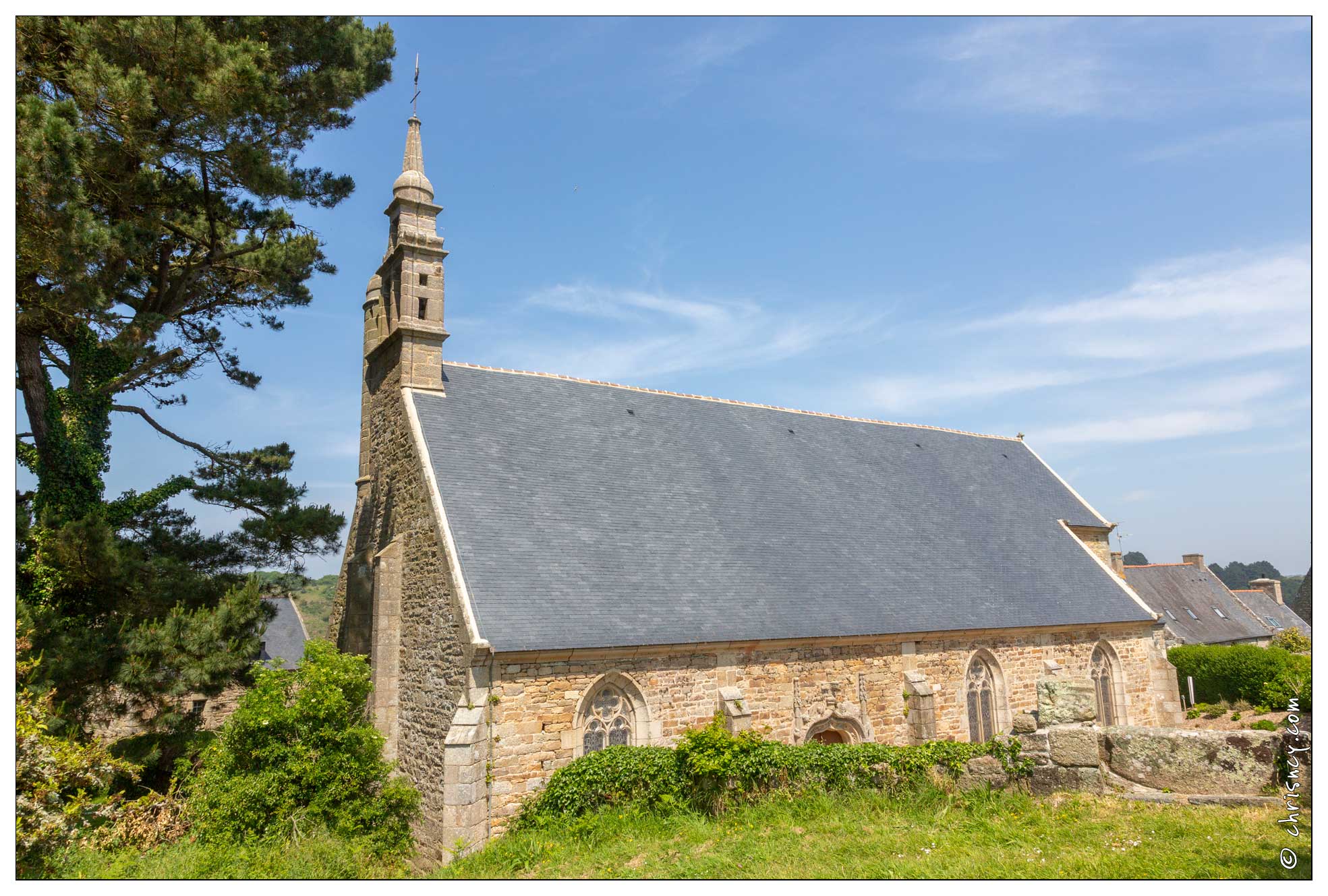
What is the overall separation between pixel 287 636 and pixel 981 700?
27433 mm

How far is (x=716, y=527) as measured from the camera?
17406 millimetres

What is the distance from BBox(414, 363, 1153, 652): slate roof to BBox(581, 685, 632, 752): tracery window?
100 cm

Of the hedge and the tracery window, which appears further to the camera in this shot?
the hedge

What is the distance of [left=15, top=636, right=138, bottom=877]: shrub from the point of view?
9445mm

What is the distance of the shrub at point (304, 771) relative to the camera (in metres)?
11.7

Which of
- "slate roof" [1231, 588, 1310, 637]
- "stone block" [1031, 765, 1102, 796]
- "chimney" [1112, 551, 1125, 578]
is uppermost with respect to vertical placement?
"chimney" [1112, 551, 1125, 578]

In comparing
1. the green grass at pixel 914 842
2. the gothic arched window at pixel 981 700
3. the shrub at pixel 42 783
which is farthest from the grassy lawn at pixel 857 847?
the gothic arched window at pixel 981 700

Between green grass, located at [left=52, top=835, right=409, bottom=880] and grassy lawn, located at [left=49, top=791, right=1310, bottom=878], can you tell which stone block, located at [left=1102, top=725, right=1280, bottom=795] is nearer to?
grassy lawn, located at [left=49, top=791, right=1310, bottom=878]

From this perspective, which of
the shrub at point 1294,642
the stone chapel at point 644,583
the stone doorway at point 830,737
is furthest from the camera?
the shrub at point 1294,642

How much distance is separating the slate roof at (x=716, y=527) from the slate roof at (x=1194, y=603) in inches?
680

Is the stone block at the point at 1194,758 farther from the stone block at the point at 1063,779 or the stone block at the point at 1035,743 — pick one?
the stone block at the point at 1035,743

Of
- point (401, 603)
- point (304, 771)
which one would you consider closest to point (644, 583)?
point (401, 603)

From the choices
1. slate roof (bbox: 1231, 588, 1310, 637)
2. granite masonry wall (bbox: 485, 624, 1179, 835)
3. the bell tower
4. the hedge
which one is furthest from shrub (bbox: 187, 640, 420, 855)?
slate roof (bbox: 1231, 588, 1310, 637)

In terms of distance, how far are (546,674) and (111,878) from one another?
19.6ft
